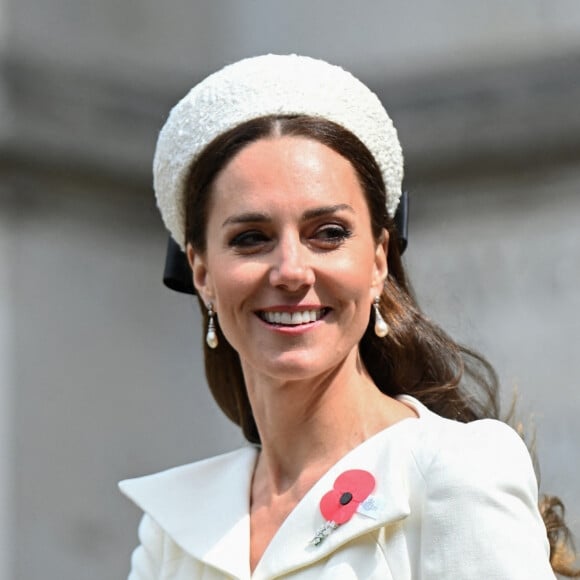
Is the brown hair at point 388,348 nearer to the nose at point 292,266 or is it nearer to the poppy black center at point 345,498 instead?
the nose at point 292,266

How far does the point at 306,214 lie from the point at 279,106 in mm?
228

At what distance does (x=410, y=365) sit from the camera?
2988 millimetres

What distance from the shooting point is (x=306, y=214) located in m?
2.65

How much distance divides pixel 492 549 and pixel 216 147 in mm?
909

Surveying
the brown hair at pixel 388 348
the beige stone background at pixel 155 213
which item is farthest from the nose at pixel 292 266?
the beige stone background at pixel 155 213

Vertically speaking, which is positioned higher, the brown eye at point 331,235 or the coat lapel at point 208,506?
the brown eye at point 331,235

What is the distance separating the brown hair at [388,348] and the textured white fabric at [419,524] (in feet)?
0.36

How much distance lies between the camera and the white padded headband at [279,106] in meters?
2.76

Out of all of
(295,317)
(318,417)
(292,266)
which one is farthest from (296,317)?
(318,417)

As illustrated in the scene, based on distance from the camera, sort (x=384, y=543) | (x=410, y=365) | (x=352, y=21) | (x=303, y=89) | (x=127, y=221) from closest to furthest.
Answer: (x=384, y=543) < (x=303, y=89) < (x=410, y=365) < (x=352, y=21) < (x=127, y=221)

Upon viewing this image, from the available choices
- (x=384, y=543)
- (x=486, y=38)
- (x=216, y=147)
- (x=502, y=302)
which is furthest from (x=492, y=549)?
(x=486, y=38)

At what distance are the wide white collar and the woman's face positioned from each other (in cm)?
19

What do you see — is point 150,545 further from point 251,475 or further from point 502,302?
point 502,302

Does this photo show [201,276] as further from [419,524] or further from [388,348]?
[419,524]
